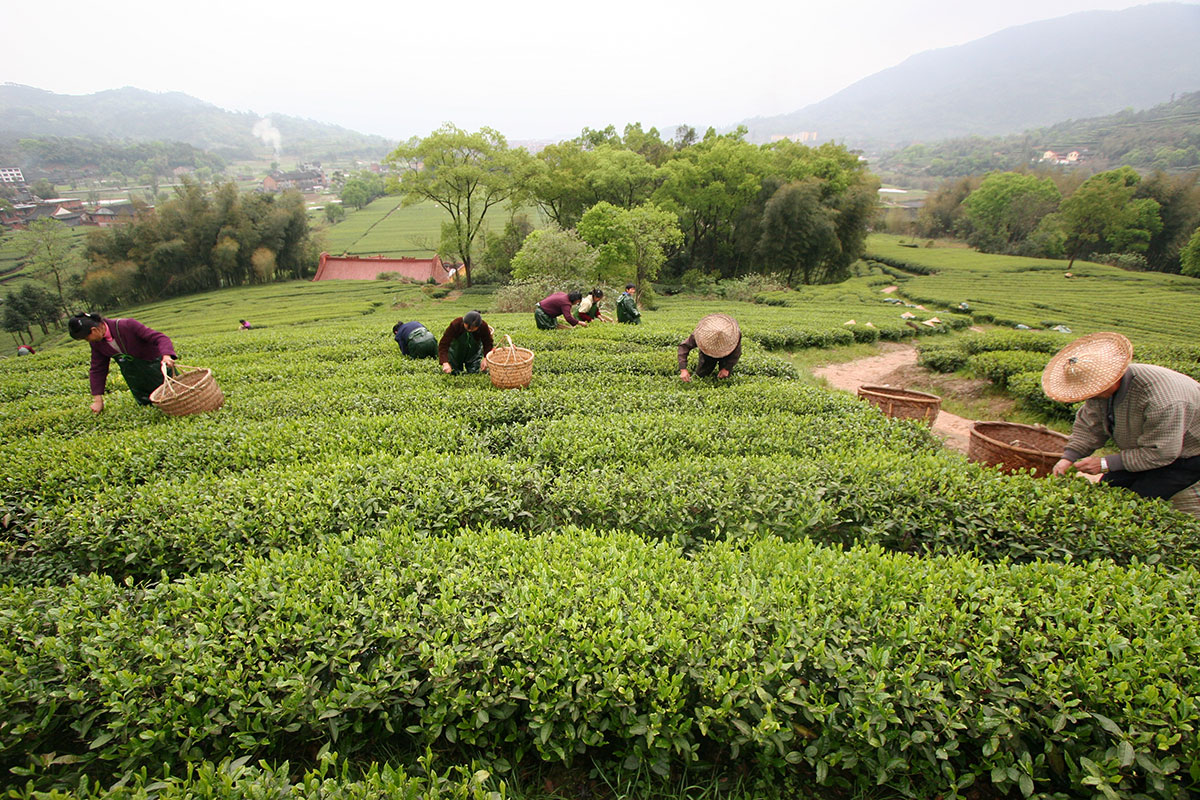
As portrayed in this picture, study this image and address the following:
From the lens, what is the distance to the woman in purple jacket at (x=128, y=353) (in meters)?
6.73

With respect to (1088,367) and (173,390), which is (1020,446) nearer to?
(1088,367)

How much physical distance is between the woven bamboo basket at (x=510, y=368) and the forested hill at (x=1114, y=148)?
394 ft

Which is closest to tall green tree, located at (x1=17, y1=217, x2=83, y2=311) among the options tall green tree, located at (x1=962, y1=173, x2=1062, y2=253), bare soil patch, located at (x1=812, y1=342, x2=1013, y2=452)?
bare soil patch, located at (x1=812, y1=342, x2=1013, y2=452)

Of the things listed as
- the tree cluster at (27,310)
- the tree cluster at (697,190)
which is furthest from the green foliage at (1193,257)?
the tree cluster at (27,310)

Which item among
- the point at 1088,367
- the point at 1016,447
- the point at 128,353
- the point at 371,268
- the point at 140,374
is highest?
the point at 371,268

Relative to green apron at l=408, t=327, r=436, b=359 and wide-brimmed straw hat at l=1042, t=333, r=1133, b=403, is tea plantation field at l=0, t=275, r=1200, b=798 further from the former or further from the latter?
green apron at l=408, t=327, r=436, b=359

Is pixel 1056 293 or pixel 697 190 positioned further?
pixel 697 190

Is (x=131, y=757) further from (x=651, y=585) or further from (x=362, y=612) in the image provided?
(x=651, y=585)

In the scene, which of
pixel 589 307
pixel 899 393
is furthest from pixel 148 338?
pixel 899 393

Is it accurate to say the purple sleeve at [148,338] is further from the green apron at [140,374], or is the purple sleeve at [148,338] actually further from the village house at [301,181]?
the village house at [301,181]

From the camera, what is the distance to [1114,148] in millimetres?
133750

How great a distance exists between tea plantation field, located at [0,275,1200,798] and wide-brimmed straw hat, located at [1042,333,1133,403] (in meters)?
0.88

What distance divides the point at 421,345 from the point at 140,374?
13.6ft

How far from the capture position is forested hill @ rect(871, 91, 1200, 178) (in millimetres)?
113625
